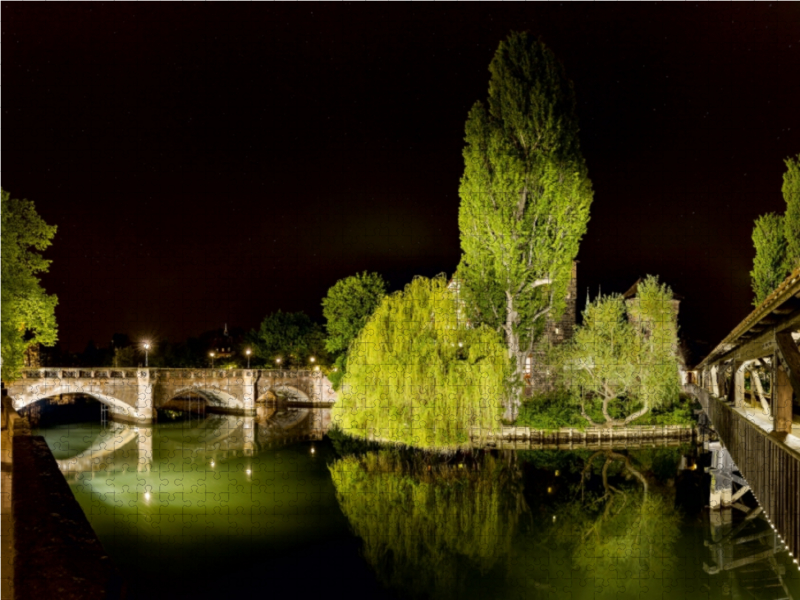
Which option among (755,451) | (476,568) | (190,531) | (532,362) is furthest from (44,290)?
(532,362)

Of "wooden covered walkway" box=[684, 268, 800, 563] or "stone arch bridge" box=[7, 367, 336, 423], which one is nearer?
"wooden covered walkway" box=[684, 268, 800, 563]

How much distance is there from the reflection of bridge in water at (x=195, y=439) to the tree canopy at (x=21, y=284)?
16.4 feet

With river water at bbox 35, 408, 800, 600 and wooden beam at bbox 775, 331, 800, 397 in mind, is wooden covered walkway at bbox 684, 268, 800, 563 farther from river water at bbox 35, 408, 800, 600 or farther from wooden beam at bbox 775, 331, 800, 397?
river water at bbox 35, 408, 800, 600

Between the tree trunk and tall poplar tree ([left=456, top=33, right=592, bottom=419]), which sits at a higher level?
tall poplar tree ([left=456, top=33, right=592, bottom=419])

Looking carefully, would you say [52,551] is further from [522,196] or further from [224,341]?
[224,341]

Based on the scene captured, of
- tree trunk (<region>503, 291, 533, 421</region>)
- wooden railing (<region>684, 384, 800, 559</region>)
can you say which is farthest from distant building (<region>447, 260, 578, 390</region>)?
wooden railing (<region>684, 384, 800, 559</region>)

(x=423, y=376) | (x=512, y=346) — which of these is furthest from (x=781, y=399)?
Result: (x=512, y=346)

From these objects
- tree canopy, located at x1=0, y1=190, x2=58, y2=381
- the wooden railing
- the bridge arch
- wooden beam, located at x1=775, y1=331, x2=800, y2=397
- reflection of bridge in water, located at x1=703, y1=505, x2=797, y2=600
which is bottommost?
reflection of bridge in water, located at x1=703, y1=505, x2=797, y2=600

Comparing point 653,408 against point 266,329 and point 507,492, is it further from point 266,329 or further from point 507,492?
point 266,329

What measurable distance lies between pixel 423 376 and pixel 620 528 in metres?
7.94

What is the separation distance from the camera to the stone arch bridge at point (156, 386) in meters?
28.6

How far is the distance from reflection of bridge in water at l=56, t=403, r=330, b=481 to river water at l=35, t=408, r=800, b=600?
0.85 feet

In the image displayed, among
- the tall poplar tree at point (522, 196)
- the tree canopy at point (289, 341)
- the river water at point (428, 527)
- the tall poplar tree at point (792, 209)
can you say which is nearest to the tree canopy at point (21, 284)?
the river water at point (428, 527)

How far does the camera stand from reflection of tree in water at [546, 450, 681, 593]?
36.2 ft
